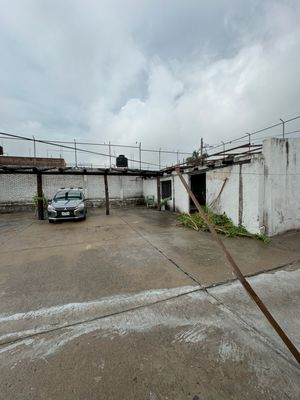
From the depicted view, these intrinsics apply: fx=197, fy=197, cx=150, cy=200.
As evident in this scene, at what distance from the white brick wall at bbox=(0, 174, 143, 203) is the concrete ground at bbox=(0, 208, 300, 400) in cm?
966

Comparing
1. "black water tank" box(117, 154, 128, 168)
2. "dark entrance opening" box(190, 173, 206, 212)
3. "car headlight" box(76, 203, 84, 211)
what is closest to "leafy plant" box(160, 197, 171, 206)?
"dark entrance opening" box(190, 173, 206, 212)

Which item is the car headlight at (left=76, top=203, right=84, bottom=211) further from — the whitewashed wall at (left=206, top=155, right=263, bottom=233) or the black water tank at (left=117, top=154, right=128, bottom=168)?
the black water tank at (left=117, top=154, right=128, bottom=168)

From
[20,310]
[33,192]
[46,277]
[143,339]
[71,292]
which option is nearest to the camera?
[143,339]

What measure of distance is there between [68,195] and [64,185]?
14.1 ft

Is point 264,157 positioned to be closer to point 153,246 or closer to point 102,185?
point 153,246

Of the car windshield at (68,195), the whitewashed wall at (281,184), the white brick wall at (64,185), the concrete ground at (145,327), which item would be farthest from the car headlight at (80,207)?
the whitewashed wall at (281,184)

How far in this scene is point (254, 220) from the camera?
6.00m

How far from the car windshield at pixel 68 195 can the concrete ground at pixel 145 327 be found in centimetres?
532

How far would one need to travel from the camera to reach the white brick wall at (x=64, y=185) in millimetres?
12375

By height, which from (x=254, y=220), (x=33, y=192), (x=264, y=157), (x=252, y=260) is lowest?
(x=252, y=260)

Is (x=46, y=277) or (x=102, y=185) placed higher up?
(x=102, y=185)

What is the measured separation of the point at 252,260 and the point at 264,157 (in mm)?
3186

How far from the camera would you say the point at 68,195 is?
31.4 ft

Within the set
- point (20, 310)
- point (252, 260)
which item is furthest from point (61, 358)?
point (252, 260)
